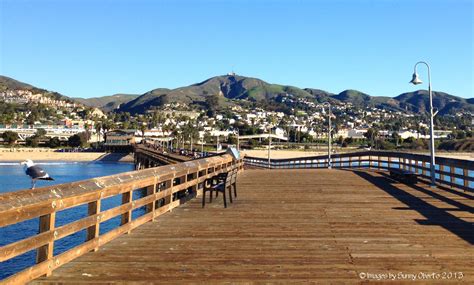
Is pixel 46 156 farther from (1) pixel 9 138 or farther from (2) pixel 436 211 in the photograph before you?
(2) pixel 436 211

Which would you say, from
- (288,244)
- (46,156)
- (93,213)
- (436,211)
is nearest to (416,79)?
(436,211)

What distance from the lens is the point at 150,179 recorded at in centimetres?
856

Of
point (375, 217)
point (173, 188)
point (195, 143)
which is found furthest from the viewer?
point (195, 143)

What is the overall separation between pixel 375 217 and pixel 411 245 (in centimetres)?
261

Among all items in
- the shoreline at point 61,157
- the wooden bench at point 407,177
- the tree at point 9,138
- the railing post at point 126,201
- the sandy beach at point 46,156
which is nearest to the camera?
the railing post at point 126,201

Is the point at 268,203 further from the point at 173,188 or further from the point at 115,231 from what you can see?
the point at 115,231

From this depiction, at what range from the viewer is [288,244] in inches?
265

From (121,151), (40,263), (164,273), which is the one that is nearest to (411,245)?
(164,273)

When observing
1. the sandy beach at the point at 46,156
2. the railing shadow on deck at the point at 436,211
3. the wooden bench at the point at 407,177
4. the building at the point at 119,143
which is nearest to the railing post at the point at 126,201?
the railing shadow on deck at the point at 436,211

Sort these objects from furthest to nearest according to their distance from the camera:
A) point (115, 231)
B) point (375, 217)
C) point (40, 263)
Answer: point (375, 217) → point (115, 231) → point (40, 263)

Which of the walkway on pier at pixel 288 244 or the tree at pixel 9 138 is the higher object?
the tree at pixel 9 138

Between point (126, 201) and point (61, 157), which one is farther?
point (61, 157)

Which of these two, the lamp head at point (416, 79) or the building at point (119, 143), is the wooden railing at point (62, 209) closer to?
the lamp head at point (416, 79)

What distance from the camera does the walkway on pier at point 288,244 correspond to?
525 cm
